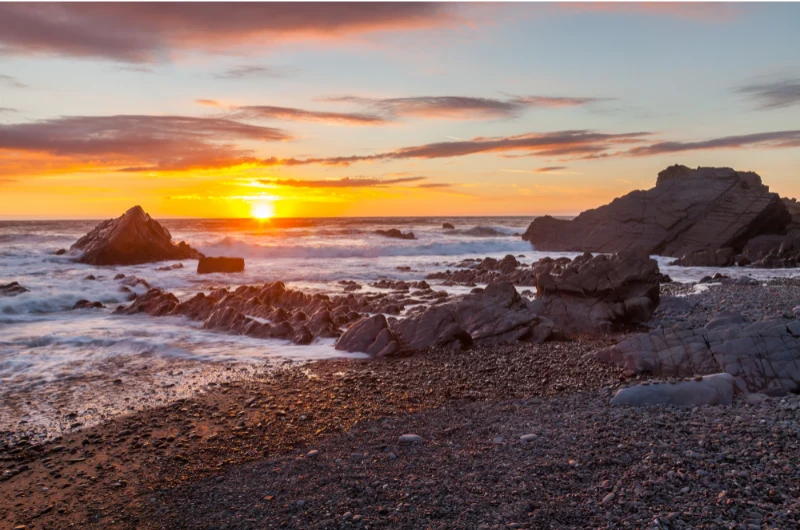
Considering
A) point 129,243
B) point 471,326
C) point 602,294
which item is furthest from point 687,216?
point 129,243

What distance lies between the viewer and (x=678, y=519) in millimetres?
5125

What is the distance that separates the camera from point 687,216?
4353 centimetres

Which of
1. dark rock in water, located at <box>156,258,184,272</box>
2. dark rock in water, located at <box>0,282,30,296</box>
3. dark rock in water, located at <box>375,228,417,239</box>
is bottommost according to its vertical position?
dark rock in water, located at <box>0,282,30,296</box>

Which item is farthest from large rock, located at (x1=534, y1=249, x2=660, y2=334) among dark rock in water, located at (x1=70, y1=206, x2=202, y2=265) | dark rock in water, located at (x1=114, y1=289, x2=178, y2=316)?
dark rock in water, located at (x1=70, y1=206, x2=202, y2=265)

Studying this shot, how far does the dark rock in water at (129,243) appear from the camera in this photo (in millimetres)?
34750

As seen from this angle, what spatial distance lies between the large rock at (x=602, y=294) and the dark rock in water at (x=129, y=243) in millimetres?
28121

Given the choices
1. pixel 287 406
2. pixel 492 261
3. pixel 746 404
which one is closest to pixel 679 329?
pixel 746 404

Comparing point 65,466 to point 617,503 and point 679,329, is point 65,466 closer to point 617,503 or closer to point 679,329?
point 617,503

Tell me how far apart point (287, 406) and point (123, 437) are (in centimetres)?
256

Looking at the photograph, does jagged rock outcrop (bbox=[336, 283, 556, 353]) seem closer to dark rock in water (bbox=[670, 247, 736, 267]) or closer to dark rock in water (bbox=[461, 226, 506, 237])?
dark rock in water (bbox=[670, 247, 736, 267])

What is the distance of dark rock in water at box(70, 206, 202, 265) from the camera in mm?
34750

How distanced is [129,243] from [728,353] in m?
34.3

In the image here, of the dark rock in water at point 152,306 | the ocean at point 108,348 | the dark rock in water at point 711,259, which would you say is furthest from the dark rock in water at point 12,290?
the dark rock in water at point 711,259

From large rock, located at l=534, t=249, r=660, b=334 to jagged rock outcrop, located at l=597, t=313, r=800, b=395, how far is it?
14.0ft
